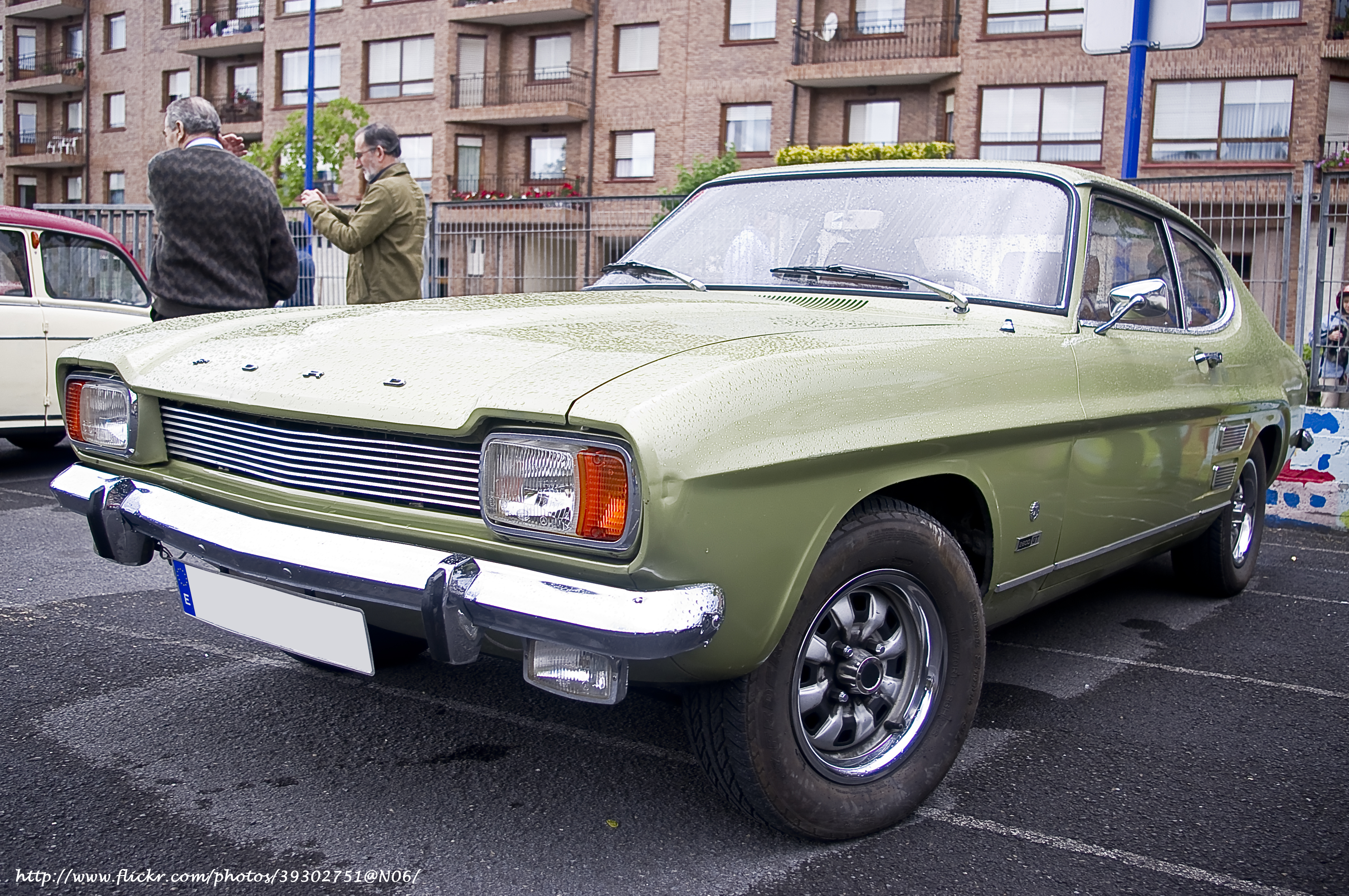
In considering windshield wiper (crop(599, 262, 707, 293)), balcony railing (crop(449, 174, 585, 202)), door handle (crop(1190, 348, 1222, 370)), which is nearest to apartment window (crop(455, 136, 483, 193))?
balcony railing (crop(449, 174, 585, 202))

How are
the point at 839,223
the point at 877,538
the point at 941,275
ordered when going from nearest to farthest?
1. the point at 877,538
2. the point at 941,275
3. the point at 839,223

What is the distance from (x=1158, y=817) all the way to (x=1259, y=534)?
2.84 metres

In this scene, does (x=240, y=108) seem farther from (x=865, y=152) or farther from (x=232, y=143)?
(x=232, y=143)

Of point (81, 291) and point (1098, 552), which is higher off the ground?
point (81, 291)

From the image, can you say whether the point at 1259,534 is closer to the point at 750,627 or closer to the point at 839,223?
the point at 839,223

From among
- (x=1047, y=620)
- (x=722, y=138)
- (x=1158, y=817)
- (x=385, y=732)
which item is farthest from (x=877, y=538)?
(x=722, y=138)

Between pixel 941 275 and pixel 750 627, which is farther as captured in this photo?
pixel 941 275

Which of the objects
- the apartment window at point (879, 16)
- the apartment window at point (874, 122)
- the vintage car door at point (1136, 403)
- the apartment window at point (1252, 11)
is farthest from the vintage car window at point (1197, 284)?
the apartment window at point (879, 16)

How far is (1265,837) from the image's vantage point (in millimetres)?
2568

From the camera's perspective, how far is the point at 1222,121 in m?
24.3

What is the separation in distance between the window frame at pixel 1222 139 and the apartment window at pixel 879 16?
638 centimetres

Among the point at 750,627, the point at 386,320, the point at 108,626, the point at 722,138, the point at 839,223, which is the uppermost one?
the point at 722,138

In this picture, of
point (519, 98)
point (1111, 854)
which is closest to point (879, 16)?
point (519, 98)

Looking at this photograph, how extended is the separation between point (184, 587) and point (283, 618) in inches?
15.5
